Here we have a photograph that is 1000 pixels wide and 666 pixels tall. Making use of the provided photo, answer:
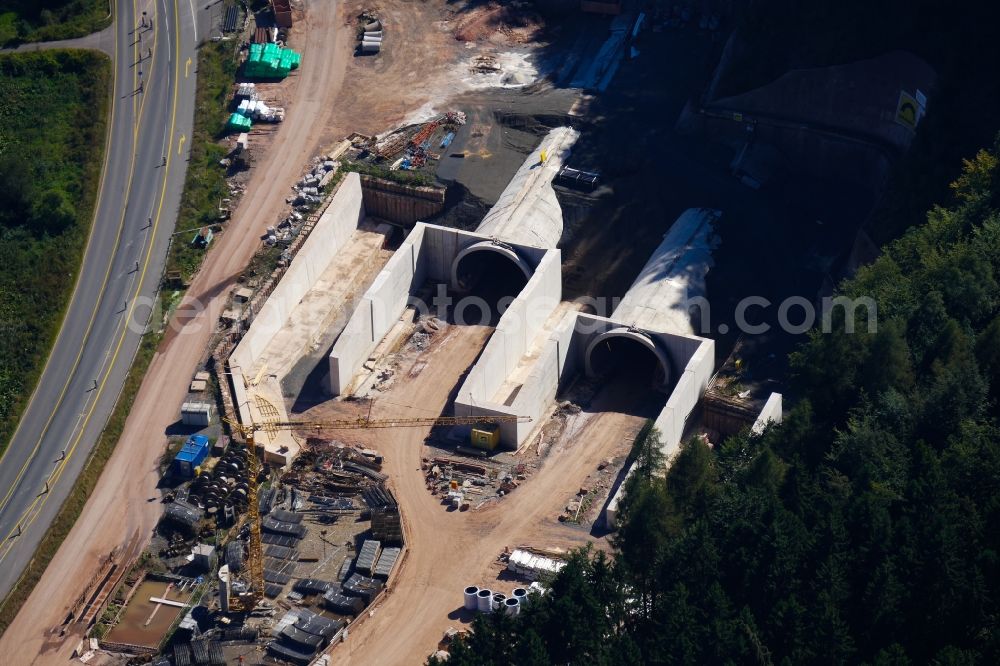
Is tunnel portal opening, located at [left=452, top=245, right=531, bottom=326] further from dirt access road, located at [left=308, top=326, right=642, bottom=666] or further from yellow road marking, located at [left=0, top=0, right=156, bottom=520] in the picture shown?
yellow road marking, located at [left=0, top=0, right=156, bottom=520]

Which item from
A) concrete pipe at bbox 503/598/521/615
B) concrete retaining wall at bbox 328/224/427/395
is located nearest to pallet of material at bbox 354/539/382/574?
concrete pipe at bbox 503/598/521/615

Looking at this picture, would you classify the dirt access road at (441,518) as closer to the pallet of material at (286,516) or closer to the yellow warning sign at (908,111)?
the pallet of material at (286,516)

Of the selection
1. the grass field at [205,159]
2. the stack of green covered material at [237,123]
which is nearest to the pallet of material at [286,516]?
the grass field at [205,159]

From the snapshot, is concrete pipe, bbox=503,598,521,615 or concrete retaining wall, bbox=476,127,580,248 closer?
concrete pipe, bbox=503,598,521,615

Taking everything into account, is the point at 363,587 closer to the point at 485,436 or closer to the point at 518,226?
the point at 485,436

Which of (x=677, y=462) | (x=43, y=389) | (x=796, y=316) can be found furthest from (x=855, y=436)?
(x=43, y=389)

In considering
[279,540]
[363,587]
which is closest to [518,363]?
[279,540]
